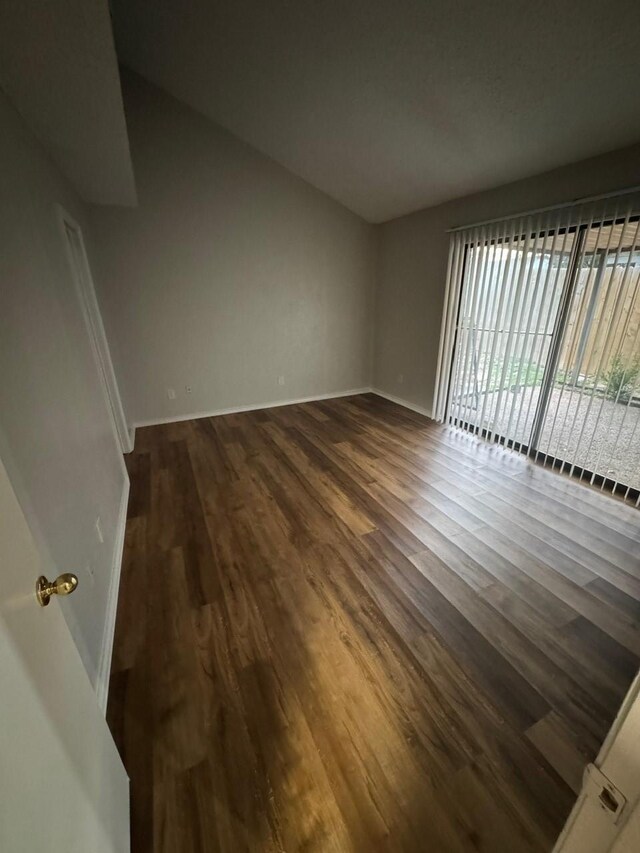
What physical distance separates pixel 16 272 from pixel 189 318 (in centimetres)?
277

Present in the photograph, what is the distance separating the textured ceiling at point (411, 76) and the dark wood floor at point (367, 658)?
252 cm

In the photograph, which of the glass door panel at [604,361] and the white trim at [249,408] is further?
the white trim at [249,408]

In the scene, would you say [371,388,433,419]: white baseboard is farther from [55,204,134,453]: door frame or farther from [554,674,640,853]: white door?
[554,674,640,853]: white door

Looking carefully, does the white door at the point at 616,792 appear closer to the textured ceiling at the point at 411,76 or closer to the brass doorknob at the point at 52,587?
the brass doorknob at the point at 52,587

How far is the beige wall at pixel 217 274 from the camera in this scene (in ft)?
Result: 11.6

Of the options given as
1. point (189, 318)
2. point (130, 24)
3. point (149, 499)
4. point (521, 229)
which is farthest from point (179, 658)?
point (130, 24)

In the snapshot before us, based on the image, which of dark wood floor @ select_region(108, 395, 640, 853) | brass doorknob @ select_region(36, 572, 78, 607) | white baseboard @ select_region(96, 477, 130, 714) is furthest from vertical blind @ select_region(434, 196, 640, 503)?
white baseboard @ select_region(96, 477, 130, 714)

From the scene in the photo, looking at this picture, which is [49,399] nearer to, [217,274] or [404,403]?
[217,274]

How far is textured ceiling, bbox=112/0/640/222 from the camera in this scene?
180cm

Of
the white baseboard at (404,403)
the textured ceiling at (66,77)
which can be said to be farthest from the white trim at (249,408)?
the textured ceiling at (66,77)

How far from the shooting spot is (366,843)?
3.29 ft

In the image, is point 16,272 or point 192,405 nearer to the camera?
point 16,272

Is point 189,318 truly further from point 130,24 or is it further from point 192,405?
point 130,24

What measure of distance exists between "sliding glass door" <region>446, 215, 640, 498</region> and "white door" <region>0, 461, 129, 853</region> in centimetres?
322
